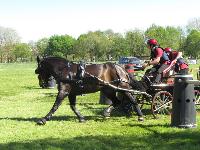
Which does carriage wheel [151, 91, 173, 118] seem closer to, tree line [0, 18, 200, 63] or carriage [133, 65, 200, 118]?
carriage [133, 65, 200, 118]

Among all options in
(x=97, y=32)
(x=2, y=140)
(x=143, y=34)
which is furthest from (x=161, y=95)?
(x=97, y=32)

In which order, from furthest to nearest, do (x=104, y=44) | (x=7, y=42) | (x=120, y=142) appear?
(x=7, y=42), (x=104, y=44), (x=120, y=142)

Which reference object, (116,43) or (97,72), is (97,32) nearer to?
(116,43)

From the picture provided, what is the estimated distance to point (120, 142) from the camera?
882 centimetres

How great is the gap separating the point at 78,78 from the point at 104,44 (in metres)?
99.5

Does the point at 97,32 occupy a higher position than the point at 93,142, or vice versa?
the point at 97,32

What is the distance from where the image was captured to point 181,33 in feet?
341

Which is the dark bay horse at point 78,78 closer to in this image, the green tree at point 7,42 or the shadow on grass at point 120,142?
the shadow on grass at point 120,142

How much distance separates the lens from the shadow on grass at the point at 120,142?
8367 millimetres

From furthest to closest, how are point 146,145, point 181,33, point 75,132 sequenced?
point 181,33
point 75,132
point 146,145

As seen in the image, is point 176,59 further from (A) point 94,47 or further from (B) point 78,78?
(A) point 94,47

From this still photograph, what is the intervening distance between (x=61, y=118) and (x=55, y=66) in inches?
61.4

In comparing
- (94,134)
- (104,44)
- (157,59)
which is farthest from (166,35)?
(94,134)

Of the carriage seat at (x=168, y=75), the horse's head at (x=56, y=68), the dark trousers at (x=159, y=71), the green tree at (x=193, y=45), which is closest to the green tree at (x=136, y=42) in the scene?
the green tree at (x=193, y=45)
